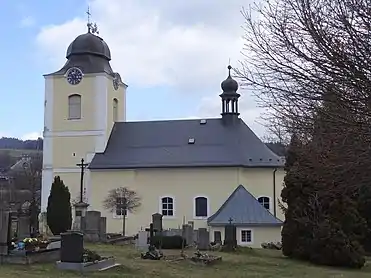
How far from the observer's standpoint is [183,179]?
1449 inches

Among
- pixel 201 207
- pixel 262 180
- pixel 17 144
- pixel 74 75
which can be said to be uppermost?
pixel 17 144

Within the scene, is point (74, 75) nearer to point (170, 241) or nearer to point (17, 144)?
point (170, 241)

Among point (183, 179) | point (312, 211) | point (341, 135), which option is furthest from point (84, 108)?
point (341, 135)

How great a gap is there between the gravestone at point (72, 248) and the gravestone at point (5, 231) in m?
1.41

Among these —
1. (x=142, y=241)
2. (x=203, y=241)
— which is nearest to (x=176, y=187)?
(x=142, y=241)

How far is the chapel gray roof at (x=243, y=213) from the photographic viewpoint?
31234mm

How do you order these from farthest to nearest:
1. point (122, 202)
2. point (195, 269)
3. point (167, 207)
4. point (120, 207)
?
point (167, 207)
point (120, 207)
point (122, 202)
point (195, 269)

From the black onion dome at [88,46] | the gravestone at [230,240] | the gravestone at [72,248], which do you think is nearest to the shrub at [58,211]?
the gravestone at [230,240]

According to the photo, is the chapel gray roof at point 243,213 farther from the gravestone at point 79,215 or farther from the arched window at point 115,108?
the arched window at point 115,108

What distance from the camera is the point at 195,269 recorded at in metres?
15.3

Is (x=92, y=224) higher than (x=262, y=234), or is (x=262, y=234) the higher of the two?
(x=92, y=224)

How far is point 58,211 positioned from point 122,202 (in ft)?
26.4

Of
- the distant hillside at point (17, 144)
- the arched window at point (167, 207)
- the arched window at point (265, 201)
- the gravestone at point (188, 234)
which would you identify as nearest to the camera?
the gravestone at point (188, 234)

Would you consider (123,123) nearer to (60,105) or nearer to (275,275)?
(60,105)
